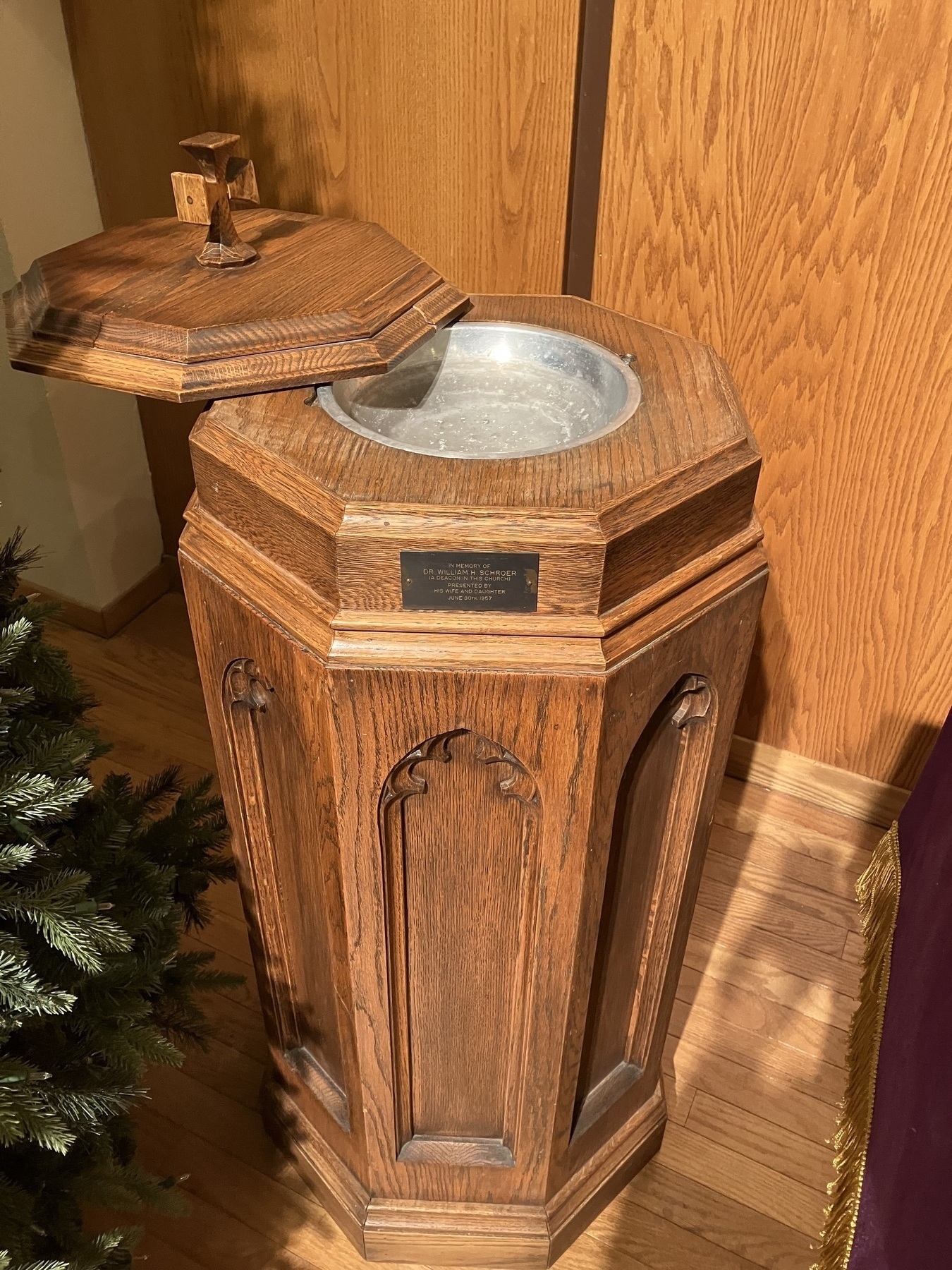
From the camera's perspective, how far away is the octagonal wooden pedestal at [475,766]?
75 centimetres

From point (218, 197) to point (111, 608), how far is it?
131 centimetres

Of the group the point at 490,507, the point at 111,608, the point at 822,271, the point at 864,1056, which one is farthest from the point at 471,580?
the point at 111,608

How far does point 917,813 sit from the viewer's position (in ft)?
3.66

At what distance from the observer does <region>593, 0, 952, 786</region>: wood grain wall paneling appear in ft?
3.99

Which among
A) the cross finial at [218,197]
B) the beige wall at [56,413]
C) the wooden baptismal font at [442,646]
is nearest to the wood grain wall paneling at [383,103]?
the beige wall at [56,413]

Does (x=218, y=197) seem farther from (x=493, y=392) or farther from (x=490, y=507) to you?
(x=490, y=507)

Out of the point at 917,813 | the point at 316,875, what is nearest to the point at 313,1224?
the point at 316,875

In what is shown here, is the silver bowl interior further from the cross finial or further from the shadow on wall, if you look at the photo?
the shadow on wall

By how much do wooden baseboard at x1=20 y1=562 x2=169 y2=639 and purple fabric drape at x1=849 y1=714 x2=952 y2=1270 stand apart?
61.8 inches

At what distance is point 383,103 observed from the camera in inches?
55.7

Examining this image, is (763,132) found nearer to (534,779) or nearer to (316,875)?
(534,779)

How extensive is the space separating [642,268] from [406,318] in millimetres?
634

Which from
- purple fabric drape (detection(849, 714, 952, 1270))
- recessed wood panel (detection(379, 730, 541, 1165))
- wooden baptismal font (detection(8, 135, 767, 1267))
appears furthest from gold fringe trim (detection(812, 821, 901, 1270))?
recessed wood panel (detection(379, 730, 541, 1165))

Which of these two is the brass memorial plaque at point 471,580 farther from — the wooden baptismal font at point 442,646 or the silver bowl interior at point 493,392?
the silver bowl interior at point 493,392
